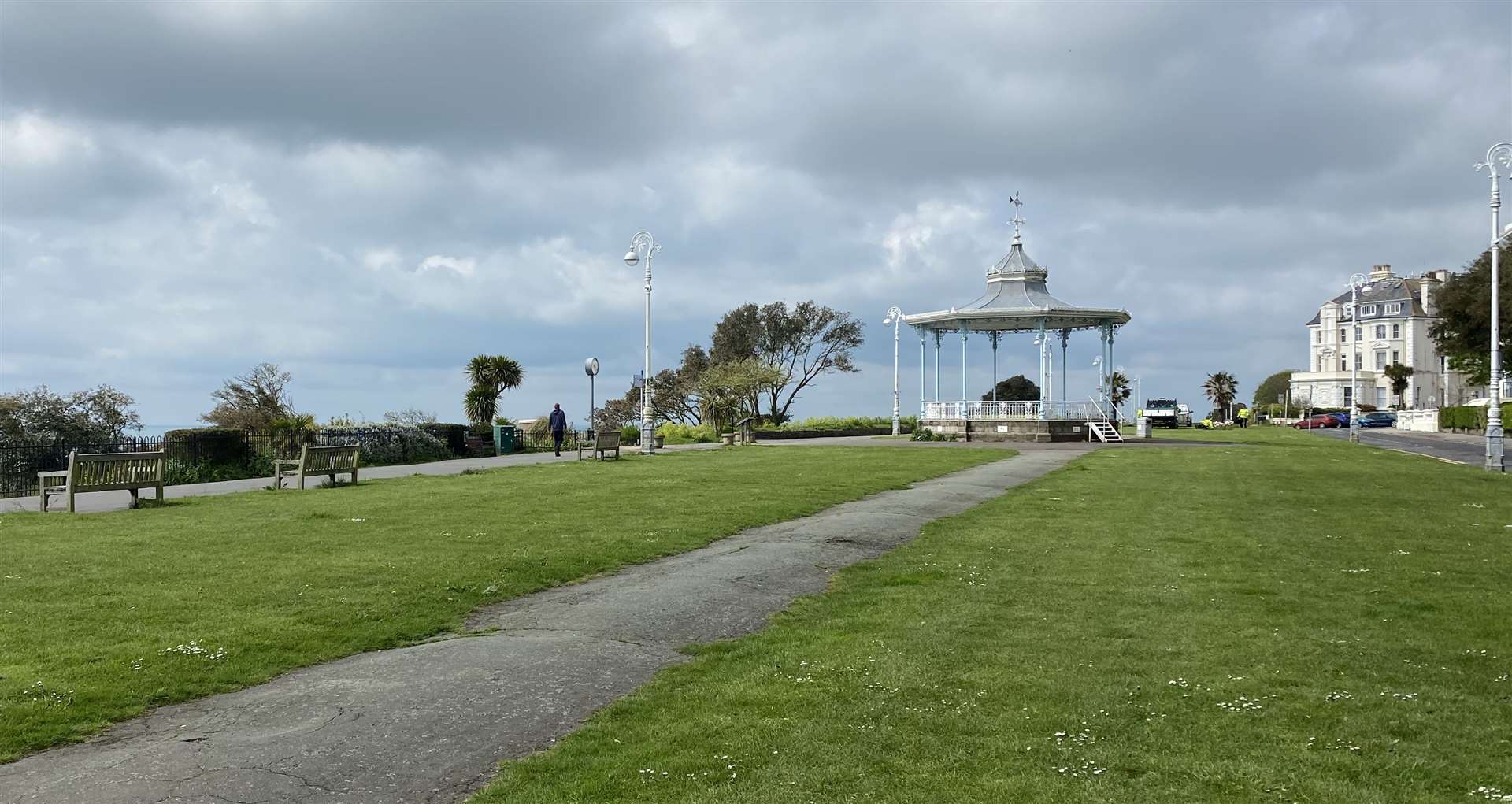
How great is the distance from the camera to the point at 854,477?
24.6 m

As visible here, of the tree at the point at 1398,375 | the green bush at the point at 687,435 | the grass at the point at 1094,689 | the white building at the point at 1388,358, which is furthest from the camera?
the white building at the point at 1388,358

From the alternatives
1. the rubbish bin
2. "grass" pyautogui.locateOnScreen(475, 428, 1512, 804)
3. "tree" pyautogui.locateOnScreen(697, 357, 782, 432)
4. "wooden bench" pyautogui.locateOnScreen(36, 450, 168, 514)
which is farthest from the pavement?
"wooden bench" pyautogui.locateOnScreen(36, 450, 168, 514)

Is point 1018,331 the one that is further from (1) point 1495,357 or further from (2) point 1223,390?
(2) point 1223,390

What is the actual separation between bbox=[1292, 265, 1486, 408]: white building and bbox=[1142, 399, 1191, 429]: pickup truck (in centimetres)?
3799

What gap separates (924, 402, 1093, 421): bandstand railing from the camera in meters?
50.1

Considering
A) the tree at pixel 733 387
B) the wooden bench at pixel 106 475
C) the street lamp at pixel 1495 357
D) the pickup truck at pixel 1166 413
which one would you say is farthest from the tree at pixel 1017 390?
the wooden bench at pixel 106 475

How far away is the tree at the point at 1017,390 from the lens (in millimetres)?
102544

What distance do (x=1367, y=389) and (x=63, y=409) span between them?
458ft

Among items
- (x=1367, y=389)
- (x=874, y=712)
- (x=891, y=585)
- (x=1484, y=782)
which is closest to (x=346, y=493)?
(x=891, y=585)

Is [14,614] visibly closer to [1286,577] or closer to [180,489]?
[1286,577]

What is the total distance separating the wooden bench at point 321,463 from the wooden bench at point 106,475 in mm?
2936

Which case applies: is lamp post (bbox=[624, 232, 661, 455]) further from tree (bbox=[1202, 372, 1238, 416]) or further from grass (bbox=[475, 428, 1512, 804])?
tree (bbox=[1202, 372, 1238, 416])

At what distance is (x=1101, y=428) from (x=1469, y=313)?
54.3 feet

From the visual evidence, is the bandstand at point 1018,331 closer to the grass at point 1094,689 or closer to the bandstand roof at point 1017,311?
the bandstand roof at point 1017,311
